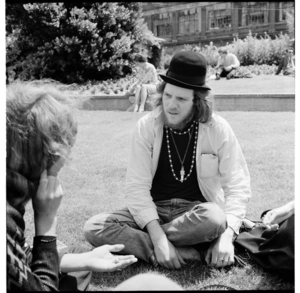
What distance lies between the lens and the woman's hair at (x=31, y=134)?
1652 millimetres

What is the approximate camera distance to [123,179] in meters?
4.95

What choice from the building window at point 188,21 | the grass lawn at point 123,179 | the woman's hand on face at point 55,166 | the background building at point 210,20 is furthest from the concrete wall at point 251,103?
the building window at point 188,21

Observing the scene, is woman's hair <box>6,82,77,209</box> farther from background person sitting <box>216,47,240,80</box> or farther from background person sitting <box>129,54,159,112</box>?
background person sitting <box>216,47,240,80</box>

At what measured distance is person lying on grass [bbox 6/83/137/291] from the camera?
5.12ft

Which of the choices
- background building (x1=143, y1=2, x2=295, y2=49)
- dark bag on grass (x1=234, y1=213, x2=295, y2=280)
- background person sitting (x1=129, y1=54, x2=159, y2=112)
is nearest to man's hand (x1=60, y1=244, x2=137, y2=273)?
dark bag on grass (x1=234, y1=213, x2=295, y2=280)

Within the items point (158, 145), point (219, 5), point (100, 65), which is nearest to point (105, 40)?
point (100, 65)

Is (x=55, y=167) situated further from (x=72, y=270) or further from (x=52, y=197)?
(x=72, y=270)

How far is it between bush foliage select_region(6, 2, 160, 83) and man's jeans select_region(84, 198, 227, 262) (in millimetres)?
11288

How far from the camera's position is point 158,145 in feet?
9.50

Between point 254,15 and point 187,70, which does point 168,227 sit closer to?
point 187,70

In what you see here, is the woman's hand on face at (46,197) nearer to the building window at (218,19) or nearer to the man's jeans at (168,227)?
the man's jeans at (168,227)

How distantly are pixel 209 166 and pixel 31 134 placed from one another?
146 cm

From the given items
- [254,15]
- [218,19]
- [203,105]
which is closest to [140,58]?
[203,105]

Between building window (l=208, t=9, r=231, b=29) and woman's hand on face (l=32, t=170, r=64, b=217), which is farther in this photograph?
building window (l=208, t=9, r=231, b=29)
